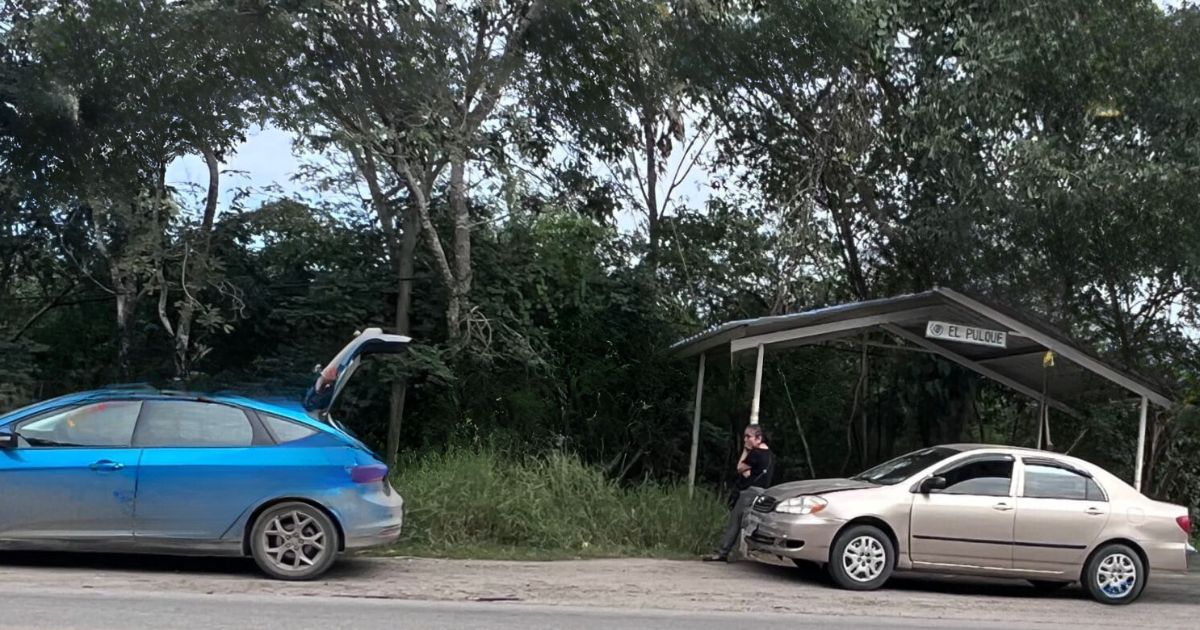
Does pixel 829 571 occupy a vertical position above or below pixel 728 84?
Result: below

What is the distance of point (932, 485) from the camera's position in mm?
10062

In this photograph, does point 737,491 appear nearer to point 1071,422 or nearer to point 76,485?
point 76,485

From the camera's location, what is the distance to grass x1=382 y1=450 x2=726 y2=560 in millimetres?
11148

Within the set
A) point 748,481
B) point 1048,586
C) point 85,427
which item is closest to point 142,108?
point 85,427

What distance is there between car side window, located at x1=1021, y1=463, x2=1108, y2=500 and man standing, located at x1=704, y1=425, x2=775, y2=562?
2.54 m

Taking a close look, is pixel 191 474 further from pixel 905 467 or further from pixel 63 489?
pixel 905 467

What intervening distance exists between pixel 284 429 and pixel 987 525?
635cm

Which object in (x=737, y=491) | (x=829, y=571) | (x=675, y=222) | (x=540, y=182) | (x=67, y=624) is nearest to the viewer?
(x=67, y=624)

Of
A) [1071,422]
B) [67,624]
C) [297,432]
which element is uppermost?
[1071,422]

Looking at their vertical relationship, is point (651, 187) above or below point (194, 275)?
above

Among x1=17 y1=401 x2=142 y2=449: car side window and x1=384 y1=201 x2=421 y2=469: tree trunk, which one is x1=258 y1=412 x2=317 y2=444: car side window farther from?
x1=384 y1=201 x2=421 y2=469: tree trunk

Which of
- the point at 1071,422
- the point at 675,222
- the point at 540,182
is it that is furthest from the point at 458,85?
the point at 1071,422

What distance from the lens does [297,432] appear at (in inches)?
355

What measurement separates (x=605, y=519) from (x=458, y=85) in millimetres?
5501
